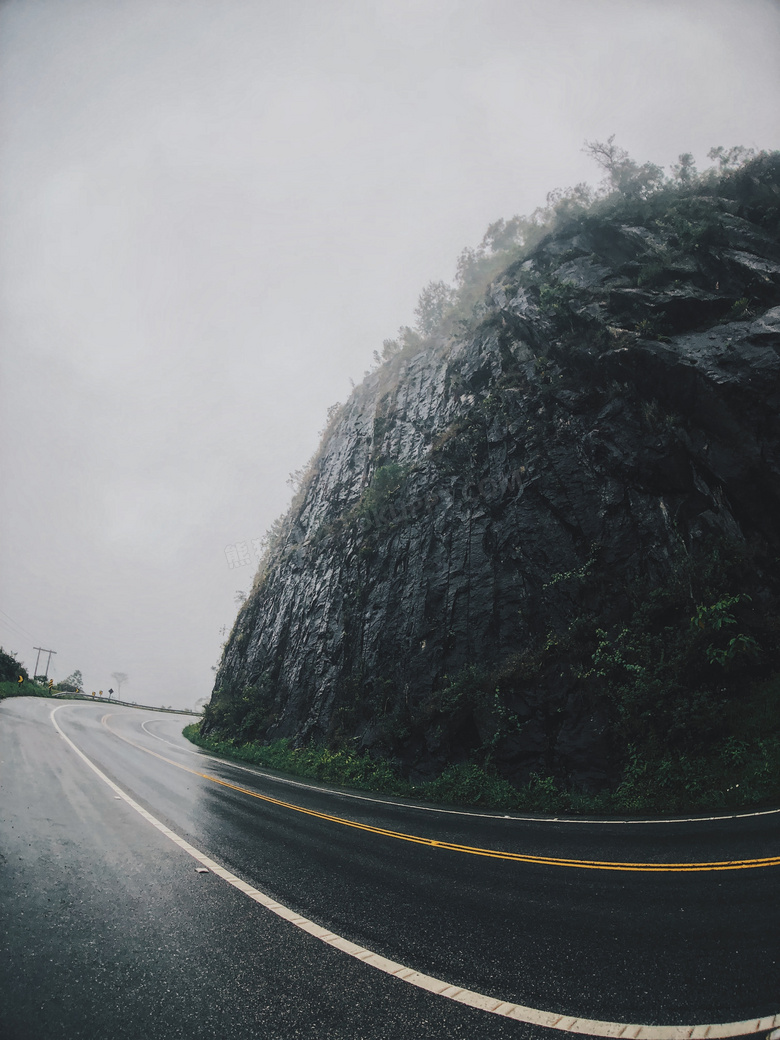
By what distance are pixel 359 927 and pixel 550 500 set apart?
1332 centimetres

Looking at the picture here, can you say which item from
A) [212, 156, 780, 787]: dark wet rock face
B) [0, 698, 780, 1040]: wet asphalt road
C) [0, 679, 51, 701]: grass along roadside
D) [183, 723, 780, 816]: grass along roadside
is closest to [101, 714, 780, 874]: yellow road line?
[0, 698, 780, 1040]: wet asphalt road

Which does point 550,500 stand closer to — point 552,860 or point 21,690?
point 552,860

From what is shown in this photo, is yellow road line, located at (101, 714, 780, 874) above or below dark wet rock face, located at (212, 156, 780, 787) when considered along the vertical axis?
below

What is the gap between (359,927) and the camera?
4.02 meters

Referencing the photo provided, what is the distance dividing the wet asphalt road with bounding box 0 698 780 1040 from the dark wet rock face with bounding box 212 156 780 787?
5.70 m

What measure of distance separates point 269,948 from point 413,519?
50.6ft

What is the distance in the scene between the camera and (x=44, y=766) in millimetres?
10406

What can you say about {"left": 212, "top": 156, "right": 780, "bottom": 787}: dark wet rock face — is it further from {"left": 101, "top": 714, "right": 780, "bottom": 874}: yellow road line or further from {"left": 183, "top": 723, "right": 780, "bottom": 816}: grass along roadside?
{"left": 101, "top": 714, "right": 780, "bottom": 874}: yellow road line

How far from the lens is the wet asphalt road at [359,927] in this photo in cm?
281

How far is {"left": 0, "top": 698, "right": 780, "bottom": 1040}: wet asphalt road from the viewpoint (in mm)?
2811

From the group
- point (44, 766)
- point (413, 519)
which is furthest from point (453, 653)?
point (44, 766)

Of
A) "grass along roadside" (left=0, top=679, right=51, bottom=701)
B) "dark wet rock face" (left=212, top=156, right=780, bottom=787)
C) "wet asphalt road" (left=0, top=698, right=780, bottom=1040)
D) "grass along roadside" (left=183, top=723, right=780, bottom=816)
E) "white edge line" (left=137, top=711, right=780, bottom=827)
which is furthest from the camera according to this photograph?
"grass along roadside" (left=0, top=679, right=51, bottom=701)

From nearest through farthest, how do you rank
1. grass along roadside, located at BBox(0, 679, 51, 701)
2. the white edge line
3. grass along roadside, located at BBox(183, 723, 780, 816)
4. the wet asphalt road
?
the wet asphalt road
the white edge line
grass along roadside, located at BBox(183, 723, 780, 816)
grass along roadside, located at BBox(0, 679, 51, 701)

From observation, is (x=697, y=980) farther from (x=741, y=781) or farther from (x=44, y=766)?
(x=44, y=766)
